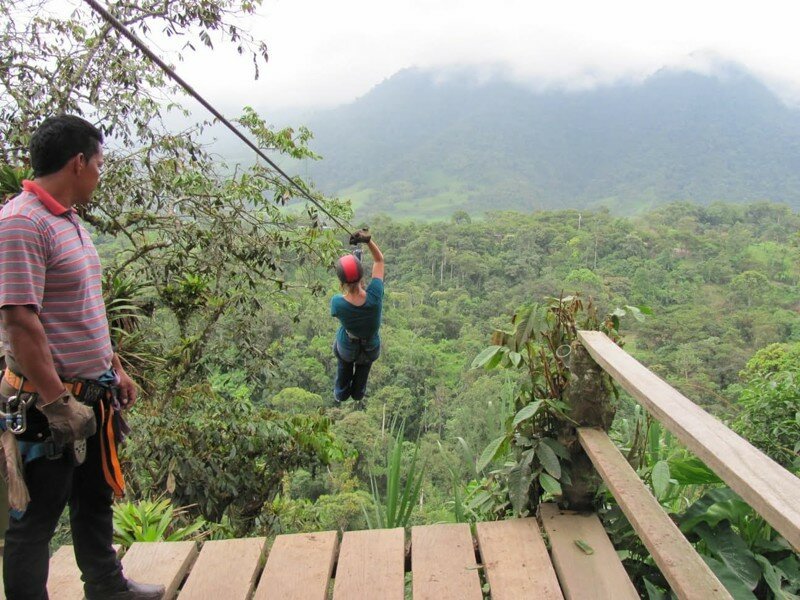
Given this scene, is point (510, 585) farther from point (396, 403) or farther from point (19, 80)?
point (396, 403)

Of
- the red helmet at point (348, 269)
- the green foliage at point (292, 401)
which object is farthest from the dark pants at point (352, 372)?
the green foliage at point (292, 401)

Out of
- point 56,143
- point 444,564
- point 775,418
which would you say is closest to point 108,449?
point 56,143

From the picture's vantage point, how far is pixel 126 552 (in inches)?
69.4

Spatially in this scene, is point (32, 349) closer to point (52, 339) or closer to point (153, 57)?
point (52, 339)

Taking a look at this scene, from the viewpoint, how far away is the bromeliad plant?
176 cm

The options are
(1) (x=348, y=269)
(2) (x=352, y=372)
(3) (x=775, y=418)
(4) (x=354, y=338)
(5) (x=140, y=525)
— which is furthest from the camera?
(2) (x=352, y=372)

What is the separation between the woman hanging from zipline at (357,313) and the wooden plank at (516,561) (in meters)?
1.55

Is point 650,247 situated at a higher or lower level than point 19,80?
lower

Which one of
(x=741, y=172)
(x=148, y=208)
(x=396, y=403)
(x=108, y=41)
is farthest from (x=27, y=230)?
(x=741, y=172)

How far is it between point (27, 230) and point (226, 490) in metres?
3.60

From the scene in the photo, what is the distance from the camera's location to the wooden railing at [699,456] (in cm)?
86

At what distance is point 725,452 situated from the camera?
0.99 meters

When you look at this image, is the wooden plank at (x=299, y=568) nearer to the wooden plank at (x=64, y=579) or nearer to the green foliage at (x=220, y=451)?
the wooden plank at (x=64, y=579)

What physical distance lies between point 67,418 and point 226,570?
63cm
